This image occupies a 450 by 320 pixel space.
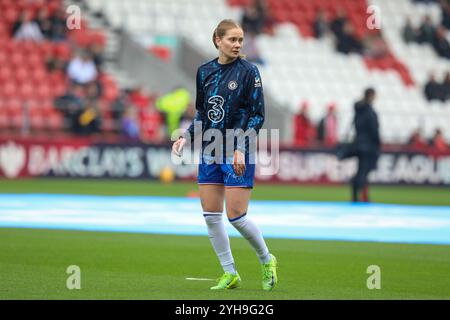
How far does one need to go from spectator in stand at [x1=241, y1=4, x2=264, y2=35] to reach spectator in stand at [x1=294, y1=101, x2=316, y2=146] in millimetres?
5419

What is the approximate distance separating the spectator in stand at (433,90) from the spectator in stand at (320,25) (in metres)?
4.46

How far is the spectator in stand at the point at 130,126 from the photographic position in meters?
30.3

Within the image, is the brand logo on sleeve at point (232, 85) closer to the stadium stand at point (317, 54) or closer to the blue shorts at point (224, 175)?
the blue shorts at point (224, 175)

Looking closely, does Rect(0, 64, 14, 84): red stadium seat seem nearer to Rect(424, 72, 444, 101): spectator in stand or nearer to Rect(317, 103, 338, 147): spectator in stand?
Rect(317, 103, 338, 147): spectator in stand

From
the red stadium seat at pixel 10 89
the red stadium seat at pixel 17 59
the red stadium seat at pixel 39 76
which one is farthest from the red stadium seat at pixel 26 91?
the red stadium seat at pixel 17 59

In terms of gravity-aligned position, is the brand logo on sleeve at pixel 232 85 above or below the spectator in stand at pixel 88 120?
above

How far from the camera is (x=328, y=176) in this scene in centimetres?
3192

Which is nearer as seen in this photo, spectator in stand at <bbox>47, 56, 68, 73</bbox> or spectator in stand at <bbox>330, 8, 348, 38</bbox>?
spectator in stand at <bbox>47, 56, 68, 73</bbox>

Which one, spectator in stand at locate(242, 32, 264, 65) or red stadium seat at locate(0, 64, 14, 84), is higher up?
spectator in stand at locate(242, 32, 264, 65)

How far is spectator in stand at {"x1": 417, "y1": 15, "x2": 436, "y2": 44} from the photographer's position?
135 feet

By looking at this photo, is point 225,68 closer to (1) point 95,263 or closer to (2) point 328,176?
(1) point 95,263

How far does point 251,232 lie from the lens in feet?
33.3

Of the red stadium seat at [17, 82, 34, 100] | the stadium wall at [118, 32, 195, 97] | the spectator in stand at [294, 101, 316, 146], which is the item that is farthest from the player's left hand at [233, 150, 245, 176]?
the stadium wall at [118, 32, 195, 97]
